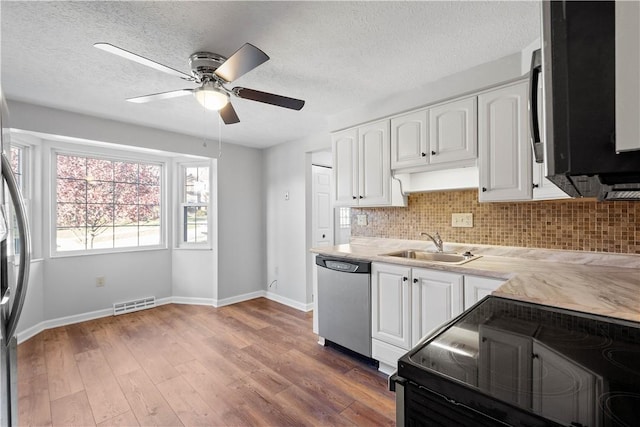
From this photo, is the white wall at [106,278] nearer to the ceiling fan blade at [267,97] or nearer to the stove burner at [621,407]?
the ceiling fan blade at [267,97]

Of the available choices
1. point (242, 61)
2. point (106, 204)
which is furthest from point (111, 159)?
point (242, 61)

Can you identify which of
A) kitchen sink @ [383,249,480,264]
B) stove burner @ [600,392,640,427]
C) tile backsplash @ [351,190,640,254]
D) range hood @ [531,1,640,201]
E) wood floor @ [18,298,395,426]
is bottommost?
wood floor @ [18,298,395,426]

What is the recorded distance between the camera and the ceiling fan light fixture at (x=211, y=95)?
1922 mm

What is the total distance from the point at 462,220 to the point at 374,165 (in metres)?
0.91

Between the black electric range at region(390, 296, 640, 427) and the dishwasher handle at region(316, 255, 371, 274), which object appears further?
the dishwasher handle at region(316, 255, 371, 274)

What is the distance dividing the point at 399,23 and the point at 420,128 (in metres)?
0.96

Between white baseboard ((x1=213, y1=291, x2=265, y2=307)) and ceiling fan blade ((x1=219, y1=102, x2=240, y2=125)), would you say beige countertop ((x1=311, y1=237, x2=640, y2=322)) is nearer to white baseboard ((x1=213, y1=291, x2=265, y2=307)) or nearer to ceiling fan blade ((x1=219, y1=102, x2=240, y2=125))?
ceiling fan blade ((x1=219, y1=102, x2=240, y2=125))

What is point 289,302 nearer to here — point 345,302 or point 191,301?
point 191,301

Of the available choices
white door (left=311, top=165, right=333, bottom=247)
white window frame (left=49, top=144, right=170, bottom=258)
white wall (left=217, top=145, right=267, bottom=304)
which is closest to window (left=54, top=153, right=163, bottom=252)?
white window frame (left=49, top=144, right=170, bottom=258)

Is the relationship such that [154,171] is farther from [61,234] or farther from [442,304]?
[442,304]

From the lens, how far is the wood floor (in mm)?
Answer: 1842

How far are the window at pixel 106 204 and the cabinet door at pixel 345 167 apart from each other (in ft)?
8.50

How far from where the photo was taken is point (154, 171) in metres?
4.05

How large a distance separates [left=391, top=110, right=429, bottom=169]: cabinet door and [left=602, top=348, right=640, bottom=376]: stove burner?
6.07 ft
